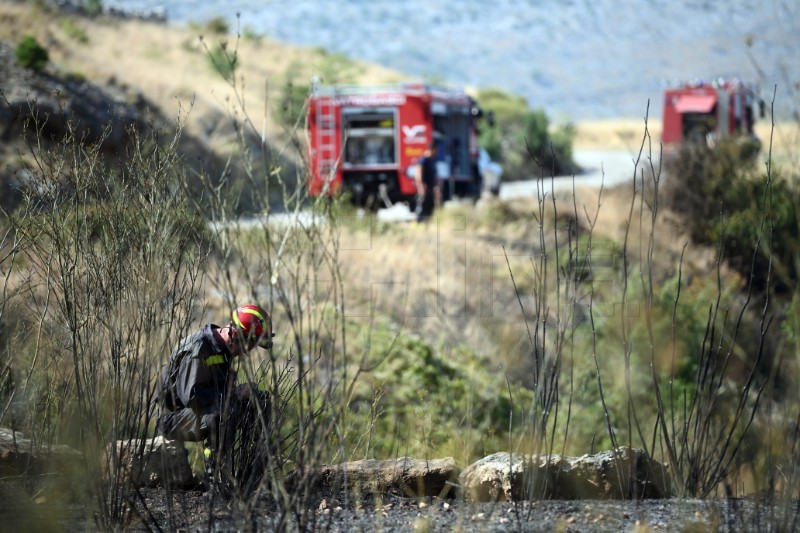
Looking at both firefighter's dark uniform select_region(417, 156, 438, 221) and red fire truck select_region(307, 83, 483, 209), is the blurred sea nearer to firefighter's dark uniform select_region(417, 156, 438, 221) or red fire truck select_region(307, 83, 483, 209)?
red fire truck select_region(307, 83, 483, 209)

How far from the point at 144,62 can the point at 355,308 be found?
3093cm

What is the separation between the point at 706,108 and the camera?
110 feet

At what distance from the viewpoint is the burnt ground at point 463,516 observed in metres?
5.16

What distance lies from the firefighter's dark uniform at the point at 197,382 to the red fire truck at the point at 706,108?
2800 cm

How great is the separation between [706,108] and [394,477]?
29.0 meters

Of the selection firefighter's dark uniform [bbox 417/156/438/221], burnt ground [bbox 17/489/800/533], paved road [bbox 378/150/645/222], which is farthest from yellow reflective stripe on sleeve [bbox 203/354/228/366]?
firefighter's dark uniform [bbox 417/156/438/221]

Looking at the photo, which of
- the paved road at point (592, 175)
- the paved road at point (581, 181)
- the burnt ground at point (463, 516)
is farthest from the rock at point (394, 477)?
the paved road at point (592, 175)

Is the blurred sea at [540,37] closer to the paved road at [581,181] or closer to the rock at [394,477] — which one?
the paved road at [581,181]

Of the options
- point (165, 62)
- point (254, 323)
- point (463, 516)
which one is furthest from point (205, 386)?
point (165, 62)

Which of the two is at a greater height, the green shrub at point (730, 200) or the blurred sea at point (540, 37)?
the blurred sea at point (540, 37)

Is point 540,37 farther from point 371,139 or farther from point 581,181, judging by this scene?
point 371,139

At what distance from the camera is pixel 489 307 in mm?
15320

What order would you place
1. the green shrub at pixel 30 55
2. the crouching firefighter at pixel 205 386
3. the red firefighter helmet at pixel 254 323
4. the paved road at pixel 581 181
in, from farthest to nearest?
the green shrub at pixel 30 55, the paved road at pixel 581 181, the crouching firefighter at pixel 205 386, the red firefighter helmet at pixel 254 323

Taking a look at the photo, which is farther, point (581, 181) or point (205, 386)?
point (581, 181)
